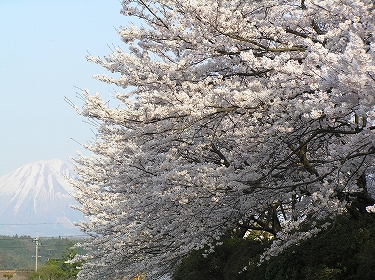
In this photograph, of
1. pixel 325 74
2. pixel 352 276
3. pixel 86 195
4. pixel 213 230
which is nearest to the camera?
pixel 325 74

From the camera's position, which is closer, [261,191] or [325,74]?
[325,74]

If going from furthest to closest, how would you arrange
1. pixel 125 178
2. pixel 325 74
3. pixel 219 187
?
1. pixel 125 178
2. pixel 219 187
3. pixel 325 74

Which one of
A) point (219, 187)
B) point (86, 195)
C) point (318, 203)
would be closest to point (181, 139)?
point (219, 187)

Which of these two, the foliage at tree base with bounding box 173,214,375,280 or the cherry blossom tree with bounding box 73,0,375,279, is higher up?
the cherry blossom tree with bounding box 73,0,375,279

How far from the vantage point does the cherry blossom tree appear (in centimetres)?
623

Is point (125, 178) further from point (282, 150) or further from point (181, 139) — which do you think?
point (282, 150)

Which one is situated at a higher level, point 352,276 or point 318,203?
point 318,203

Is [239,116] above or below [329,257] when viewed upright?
above

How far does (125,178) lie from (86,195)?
11.7 m

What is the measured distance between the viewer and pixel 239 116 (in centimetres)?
761

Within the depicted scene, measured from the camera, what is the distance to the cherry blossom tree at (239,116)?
623cm

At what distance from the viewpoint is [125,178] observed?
950cm

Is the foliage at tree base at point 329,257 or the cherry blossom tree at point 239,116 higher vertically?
the cherry blossom tree at point 239,116

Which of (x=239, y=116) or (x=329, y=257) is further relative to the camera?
(x=239, y=116)
